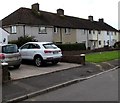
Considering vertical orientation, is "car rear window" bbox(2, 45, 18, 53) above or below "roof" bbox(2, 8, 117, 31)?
below

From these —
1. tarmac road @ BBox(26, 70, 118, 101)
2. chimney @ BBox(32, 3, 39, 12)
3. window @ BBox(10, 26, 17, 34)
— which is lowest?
tarmac road @ BBox(26, 70, 118, 101)

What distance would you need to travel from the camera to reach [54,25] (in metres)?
44.5

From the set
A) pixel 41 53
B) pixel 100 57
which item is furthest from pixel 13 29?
pixel 41 53

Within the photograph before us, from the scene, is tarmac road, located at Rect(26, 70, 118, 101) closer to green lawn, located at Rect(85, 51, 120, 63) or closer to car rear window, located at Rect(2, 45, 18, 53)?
car rear window, located at Rect(2, 45, 18, 53)

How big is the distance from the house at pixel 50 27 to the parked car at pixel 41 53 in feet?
64.0

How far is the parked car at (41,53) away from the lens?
62.5 ft

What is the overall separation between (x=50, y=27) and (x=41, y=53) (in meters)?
24.5

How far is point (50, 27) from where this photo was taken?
43.4 metres

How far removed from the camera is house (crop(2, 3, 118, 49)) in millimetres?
40366

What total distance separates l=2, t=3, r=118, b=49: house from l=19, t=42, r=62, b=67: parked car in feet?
64.0

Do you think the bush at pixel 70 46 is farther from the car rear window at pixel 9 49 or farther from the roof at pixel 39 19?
the car rear window at pixel 9 49

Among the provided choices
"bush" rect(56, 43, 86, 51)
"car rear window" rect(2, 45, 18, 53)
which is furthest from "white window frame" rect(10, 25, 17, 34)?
"car rear window" rect(2, 45, 18, 53)

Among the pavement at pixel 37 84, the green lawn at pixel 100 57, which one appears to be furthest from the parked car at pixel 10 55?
the green lawn at pixel 100 57

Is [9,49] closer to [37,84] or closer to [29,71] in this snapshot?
[29,71]
